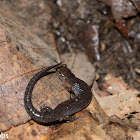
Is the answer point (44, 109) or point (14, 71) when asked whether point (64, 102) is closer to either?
point (44, 109)

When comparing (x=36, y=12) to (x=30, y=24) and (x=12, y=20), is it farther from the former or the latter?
(x=12, y=20)

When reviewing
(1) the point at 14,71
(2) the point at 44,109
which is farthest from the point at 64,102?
(1) the point at 14,71

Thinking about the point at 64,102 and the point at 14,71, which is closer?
the point at 14,71

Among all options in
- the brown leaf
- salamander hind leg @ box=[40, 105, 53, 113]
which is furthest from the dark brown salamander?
the brown leaf

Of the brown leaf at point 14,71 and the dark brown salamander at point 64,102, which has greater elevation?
the brown leaf at point 14,71

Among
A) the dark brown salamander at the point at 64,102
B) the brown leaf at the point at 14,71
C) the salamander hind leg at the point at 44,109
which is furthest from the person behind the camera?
the salamander hind leg at the point at 44,109

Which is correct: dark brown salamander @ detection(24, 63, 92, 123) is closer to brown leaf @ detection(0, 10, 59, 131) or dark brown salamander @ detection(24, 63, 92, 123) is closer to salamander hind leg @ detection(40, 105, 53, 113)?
salamander hind leg @ detection(40, 105, 53, 113)

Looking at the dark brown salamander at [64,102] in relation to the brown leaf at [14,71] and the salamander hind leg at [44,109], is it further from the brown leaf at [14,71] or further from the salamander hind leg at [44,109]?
the brown leaf at [14,71]

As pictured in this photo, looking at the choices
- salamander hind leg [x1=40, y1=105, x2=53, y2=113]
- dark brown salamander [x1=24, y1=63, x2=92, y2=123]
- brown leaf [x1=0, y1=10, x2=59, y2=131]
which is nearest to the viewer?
brown leaf [x1=0, y1=10, x2=59, y2=131]

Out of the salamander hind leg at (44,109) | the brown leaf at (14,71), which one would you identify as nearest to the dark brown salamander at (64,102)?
the salamander hind leg at (44,109)
